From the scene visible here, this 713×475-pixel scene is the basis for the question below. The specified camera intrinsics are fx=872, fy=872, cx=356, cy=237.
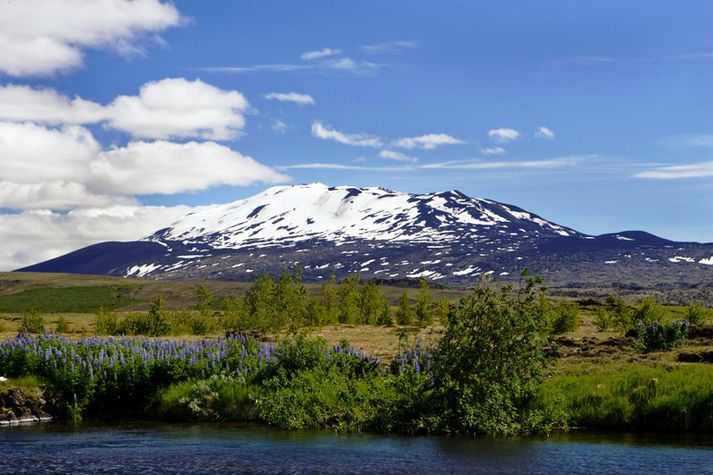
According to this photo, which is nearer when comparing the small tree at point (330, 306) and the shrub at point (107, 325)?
the shrub at point (107, 325)

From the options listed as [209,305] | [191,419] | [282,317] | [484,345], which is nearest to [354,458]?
[484,345]

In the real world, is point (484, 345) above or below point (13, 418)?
above

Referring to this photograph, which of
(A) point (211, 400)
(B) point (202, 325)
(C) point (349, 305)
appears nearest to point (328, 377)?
(A) point (211, 400)

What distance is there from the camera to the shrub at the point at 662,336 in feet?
107

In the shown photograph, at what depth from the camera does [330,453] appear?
1908cm

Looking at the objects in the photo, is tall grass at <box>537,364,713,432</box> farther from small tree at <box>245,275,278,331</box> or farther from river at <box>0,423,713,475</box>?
small tree at <box>245,275,278,331</box>

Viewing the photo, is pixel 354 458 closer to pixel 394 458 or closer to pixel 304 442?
pixel 394 458

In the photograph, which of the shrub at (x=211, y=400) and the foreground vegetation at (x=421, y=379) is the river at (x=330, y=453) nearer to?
the foreground vegetation at (x=421, y=379)

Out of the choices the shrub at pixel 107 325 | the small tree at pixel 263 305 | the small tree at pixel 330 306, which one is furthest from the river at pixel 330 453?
the small tree at pixel 330 306

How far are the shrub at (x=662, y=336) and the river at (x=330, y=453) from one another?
12175 mm

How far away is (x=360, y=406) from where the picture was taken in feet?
78.9

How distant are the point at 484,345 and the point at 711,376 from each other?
5946mm

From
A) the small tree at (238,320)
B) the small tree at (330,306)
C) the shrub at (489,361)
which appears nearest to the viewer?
the shrub at (489,361)

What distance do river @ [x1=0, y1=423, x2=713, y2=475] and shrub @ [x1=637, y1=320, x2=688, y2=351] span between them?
12175 millimetres
